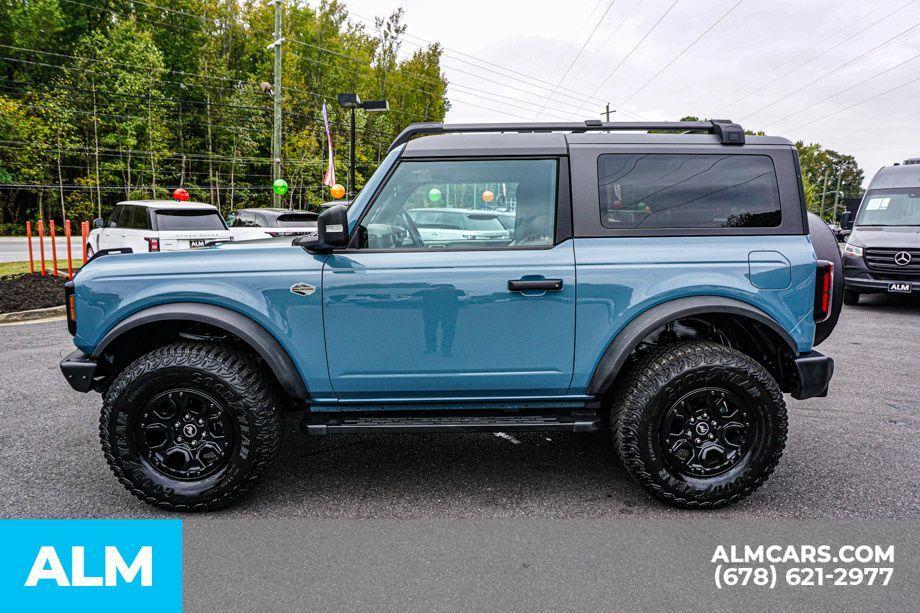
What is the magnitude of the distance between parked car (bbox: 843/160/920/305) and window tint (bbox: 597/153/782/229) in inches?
340

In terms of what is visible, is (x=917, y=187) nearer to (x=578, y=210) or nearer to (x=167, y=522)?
(x=578, y=210)

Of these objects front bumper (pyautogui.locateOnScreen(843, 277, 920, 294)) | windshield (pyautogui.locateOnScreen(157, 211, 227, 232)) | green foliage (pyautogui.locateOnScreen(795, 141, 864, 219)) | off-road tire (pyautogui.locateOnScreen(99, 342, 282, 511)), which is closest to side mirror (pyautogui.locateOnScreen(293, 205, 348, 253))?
off-road tire (pyautogui.locateOnScreen(99, 342, 282, 511))

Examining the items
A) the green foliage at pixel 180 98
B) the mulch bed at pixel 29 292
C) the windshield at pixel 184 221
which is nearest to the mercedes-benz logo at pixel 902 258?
the windshield at pixel 184 221

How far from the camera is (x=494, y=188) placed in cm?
343

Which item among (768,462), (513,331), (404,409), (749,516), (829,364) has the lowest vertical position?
(749,516)

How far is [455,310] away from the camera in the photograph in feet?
10.5

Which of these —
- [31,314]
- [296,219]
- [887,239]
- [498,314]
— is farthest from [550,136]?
[296,219]

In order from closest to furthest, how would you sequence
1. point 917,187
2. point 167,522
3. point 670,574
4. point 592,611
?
point 592,611
point 670,574
point 167,522
point 917,187

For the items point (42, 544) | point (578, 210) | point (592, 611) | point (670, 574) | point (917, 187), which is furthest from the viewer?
point (917, 187)

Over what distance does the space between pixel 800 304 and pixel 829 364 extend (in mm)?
369

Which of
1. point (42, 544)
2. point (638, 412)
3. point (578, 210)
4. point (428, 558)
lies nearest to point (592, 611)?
point (428, 558)

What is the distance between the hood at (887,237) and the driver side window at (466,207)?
944 centimetres

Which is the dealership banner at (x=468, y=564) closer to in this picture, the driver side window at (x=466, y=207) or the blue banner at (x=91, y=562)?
the blue banner at (x=91, y=562)

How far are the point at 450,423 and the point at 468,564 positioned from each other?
2.52ft
